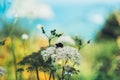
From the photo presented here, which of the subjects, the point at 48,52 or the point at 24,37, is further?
the point at 24,37

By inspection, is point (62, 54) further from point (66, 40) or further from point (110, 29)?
point (110, 29)

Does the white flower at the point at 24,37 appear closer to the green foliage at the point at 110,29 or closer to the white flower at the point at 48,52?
the white flower at the point at 48,52

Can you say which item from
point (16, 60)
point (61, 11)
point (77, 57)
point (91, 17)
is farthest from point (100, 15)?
point (16, 60)

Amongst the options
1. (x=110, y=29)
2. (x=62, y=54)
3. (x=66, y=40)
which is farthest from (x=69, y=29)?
(x=62, y=54)

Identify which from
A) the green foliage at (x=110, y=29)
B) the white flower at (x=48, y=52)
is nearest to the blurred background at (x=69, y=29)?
the green foliage at (x=110, y=29)

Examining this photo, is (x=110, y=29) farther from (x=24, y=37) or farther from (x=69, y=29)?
(x=24, y=37)

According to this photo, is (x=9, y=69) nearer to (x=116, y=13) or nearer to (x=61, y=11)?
(x=61, y=11)

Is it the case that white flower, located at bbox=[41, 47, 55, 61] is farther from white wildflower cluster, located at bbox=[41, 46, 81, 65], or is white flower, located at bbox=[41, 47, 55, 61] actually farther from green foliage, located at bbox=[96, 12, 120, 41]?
green foliage, located at bbox=[96, 12, 120, 41]

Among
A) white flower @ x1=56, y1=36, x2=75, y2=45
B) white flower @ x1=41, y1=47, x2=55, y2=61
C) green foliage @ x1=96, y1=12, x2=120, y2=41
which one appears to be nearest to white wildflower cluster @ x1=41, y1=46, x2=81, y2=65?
white flower @ x1=41, y1=47, x2=55, y2=61

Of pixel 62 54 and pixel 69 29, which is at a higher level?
pixel 69 29
